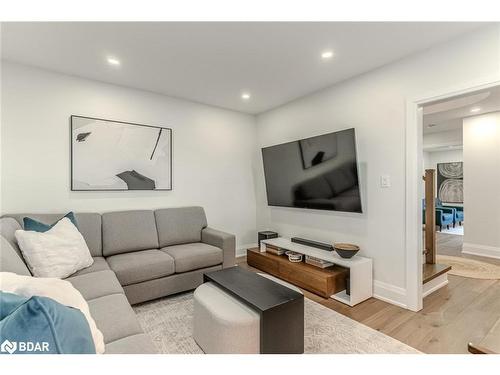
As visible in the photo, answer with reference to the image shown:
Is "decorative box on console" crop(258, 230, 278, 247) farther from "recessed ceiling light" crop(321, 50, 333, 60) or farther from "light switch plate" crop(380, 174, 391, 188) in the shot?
"recessed ceiling light" crop(321, 50, 333, 60)

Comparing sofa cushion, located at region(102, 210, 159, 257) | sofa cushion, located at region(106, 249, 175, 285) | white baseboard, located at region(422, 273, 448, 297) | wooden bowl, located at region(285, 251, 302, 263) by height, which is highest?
sofa cushion, located at region(102, 210, 159, 257)

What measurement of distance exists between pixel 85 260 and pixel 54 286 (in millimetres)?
1272

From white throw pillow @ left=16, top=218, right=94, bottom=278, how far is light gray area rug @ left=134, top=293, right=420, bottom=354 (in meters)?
0.73

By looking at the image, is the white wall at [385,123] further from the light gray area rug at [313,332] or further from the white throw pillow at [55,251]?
the white throw pillow at [55,251]

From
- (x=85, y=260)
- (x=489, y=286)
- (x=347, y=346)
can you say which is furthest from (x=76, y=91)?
(x=489, y=286)

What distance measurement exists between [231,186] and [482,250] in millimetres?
4368

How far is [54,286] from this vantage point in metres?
1.04

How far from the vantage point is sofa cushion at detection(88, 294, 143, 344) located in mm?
1242

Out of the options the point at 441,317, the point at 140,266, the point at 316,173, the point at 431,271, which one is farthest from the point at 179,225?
the point at 431,271

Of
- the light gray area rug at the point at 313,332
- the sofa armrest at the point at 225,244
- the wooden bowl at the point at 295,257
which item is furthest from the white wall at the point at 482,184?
the sofa armrest at the point at 225,244

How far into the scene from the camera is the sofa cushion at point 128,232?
8.71 feet

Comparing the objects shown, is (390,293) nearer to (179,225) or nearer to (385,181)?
(385,181)

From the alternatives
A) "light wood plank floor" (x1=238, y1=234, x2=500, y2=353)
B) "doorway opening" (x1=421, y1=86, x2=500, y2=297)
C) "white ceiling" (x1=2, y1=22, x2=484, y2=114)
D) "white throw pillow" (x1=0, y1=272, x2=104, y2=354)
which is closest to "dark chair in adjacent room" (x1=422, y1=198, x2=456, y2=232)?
"doorway opening" (x1=421, y1=86, x2=500, y2=297)
